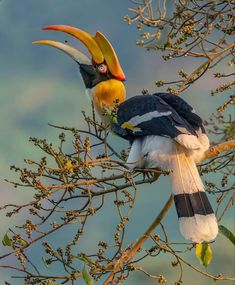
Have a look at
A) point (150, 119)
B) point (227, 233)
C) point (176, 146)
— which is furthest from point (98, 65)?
point (227, 233)

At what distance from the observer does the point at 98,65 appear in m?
5.33

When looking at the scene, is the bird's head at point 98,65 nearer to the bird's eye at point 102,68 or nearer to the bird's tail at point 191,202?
the bird's eye at point 102,68

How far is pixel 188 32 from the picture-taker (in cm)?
394

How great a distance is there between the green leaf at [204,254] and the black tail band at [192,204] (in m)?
0.30

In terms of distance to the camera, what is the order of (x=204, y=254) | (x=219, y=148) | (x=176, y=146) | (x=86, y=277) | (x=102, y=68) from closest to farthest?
(x=86, y=277), (x=204, y=254), (x=219, y=148), (x=176, y=146), (x=102, y=68)

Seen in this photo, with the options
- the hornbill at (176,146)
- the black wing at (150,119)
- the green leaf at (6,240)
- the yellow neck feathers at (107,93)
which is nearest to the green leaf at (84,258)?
the green leaf at (6,240)

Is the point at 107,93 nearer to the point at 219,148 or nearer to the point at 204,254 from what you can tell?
the point at 219,148

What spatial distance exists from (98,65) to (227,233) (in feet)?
7.37

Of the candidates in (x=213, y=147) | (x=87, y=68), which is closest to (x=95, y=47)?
(x=87, y=68)

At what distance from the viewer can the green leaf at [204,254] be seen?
11.1 ft

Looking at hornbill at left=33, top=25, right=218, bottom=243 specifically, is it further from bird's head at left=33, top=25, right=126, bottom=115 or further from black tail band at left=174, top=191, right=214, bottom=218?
bird's head at left=33, top=25, right=126, bottom=115

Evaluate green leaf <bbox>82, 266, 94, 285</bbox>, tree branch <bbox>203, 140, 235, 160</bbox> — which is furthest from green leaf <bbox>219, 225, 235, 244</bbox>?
green leaf <bbox>82, 266, 94, 285</bbox>

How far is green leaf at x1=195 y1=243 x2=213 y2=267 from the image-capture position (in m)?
3.39

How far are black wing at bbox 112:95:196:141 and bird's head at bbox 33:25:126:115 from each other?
22.9 inches
